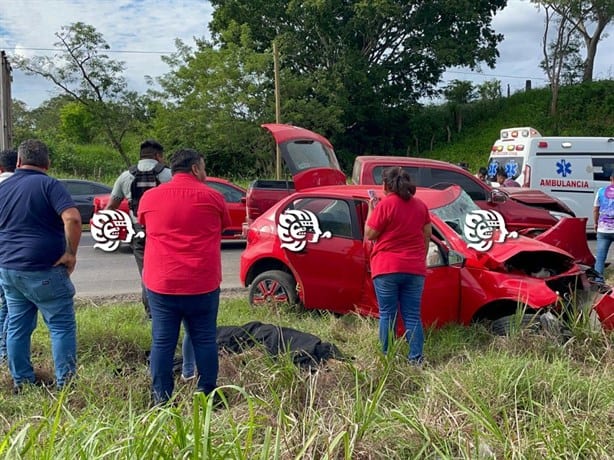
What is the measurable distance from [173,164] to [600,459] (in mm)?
2828

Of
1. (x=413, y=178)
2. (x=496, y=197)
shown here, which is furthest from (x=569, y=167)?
(x=413, y=178)

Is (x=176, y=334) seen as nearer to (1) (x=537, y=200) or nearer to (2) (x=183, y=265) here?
(2) (x=183, y=265)

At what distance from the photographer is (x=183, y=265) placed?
11.6ft

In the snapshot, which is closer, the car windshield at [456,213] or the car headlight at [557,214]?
the car windshield at [456,213]

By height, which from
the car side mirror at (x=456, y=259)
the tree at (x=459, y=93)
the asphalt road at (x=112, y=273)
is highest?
the tree at (x=459, y=93)

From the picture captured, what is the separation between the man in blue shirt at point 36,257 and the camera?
380 centimetres

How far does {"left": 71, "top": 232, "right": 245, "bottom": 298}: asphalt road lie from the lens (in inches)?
322

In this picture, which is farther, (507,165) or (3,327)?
(507,165)

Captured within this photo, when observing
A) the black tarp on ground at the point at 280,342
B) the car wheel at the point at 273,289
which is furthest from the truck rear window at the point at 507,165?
the black tarp on ground at the point at 280,342

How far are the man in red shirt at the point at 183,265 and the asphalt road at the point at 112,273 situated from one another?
4422 millimetres
